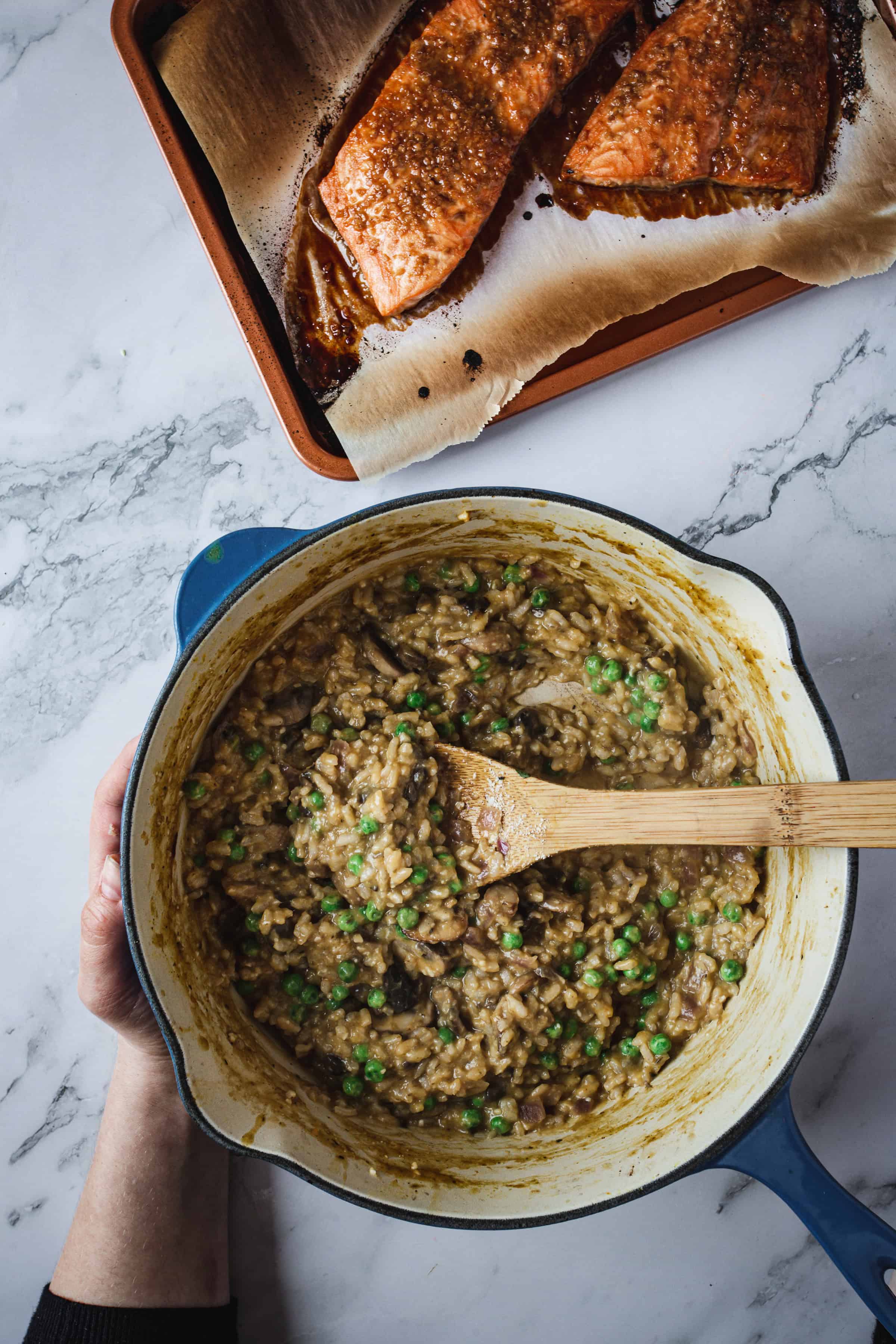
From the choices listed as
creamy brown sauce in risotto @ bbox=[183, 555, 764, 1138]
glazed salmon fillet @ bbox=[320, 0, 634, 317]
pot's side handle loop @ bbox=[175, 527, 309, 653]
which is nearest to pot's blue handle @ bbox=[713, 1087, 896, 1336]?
creamy brown sauce in risotto @ bbox=[183, 555, 764, 1138]

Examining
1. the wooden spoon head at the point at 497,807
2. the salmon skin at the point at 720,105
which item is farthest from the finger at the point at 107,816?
the salmon skin at the point at 720,105

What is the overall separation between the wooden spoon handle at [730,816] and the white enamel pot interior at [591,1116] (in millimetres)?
128

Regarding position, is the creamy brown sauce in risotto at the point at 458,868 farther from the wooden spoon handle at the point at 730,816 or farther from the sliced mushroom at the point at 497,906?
the wooden spoon handle at the point at 730,816

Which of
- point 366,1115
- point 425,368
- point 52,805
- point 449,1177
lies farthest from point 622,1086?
point 425,368

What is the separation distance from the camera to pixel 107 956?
2932mm

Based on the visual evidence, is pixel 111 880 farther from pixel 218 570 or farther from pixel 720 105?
pixel 720 105

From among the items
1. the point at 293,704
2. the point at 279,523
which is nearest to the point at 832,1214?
the point at 293,704

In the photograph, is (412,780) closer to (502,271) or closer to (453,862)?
(453,862)

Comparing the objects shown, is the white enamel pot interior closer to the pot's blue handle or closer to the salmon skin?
the pot's blue handle

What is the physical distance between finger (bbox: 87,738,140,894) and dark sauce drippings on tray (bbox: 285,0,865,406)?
1385mm

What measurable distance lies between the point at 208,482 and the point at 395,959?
5.68 feet

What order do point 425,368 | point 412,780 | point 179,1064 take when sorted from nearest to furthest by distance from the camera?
point 179,1064
point 412,780
point 425,368

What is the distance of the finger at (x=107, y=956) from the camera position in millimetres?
2855

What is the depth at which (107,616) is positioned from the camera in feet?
11.3
